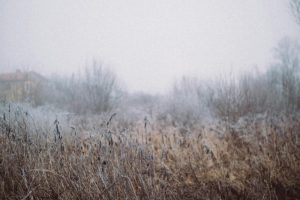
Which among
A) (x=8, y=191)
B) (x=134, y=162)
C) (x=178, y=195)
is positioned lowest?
(x=178, y=195)

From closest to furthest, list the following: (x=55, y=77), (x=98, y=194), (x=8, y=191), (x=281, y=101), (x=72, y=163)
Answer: (x=98, y=194)
(x=8, y=191)
(x=72, y=163)
(x=281, y=101)
(x=55, y=77)

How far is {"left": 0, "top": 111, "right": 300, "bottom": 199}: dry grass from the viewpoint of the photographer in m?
2.24

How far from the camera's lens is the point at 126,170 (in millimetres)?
2492

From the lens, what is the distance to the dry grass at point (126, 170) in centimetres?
224

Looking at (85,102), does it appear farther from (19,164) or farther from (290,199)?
(290,199)

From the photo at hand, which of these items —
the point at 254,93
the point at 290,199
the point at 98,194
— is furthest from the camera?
the point at 254,93

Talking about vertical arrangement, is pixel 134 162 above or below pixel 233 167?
above

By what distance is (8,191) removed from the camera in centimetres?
234

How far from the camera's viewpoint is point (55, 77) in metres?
22.3

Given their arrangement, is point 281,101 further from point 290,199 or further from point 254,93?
point 290,199

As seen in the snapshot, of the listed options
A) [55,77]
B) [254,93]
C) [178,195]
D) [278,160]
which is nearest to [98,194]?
[178,195]

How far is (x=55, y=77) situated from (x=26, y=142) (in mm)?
21847

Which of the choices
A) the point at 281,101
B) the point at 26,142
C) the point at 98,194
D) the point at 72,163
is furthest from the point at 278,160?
the point at 281,101

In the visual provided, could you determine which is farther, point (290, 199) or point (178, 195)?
point (290, 199)
